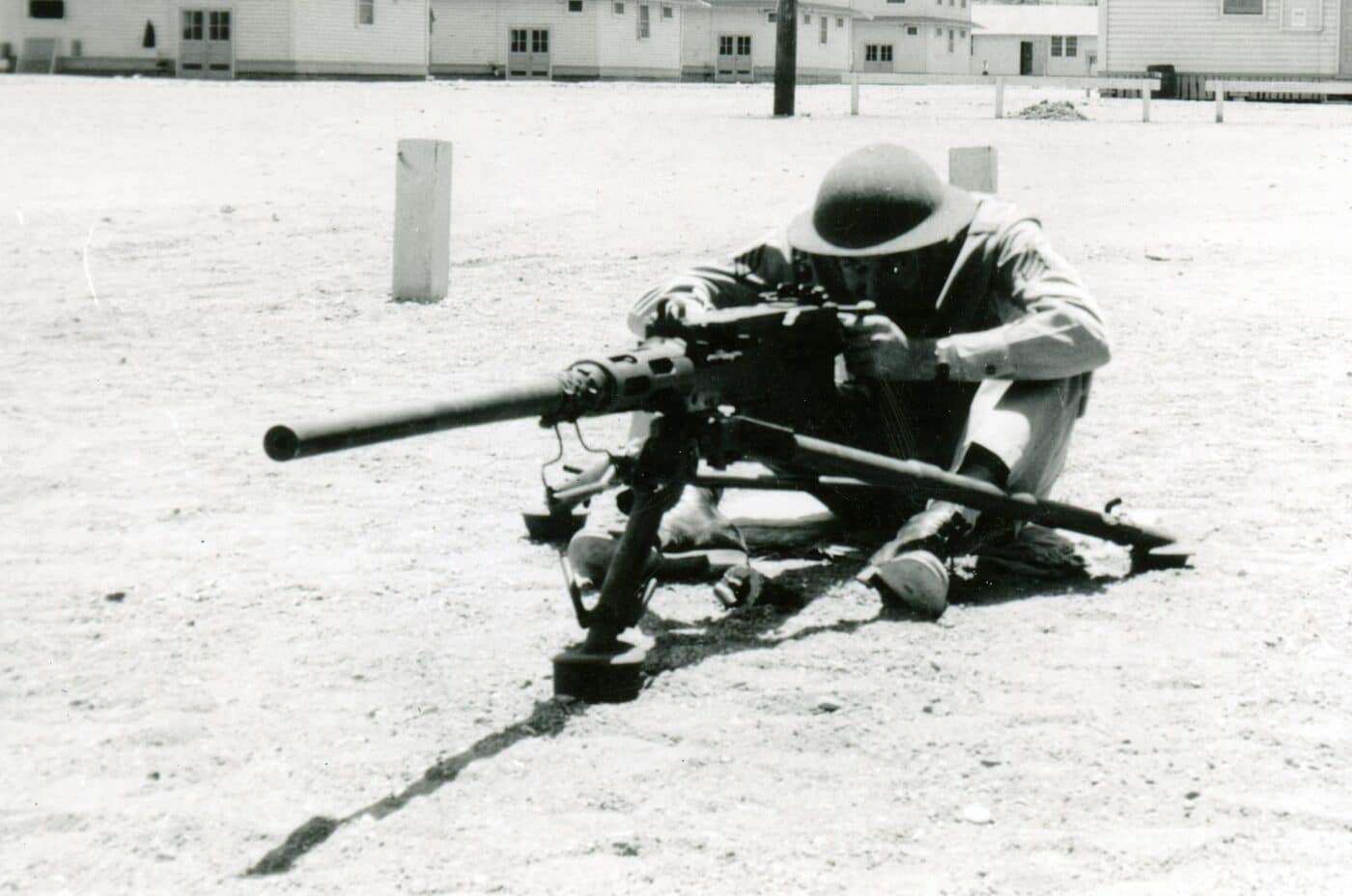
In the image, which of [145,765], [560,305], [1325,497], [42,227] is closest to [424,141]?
[560,305]

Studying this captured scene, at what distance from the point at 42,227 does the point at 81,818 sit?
1095 cm

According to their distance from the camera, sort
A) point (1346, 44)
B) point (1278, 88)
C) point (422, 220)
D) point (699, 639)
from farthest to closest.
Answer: point (1346, 44) → point (1278, 88) → point (422, 220) → point (699, 639)

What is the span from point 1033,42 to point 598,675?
81073mm

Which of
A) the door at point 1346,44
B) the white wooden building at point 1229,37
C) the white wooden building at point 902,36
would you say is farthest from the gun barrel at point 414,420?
the white wooden building at point 902,36

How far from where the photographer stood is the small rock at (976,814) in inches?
135

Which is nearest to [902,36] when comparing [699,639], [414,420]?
[699,639]

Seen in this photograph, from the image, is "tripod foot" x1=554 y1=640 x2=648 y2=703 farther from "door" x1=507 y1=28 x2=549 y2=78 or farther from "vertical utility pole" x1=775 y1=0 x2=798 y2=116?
"door" x1=507 y1=28 x2=549 y2=78

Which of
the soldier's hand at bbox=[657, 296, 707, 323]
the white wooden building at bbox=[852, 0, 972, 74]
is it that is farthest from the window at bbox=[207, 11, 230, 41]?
the soldier's hand at bbox=[657, 296, 707, 323]

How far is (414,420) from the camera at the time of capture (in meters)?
3.16

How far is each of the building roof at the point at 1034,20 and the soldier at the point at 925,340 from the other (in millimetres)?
77537

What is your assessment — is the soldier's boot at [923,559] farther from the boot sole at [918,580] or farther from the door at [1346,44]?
the door at [1346,44]

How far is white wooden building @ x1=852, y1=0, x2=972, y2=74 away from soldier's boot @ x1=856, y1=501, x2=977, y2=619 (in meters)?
68.2

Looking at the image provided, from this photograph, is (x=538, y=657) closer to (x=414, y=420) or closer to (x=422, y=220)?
(x=414, y=420)

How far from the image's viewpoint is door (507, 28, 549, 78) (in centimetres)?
5069
